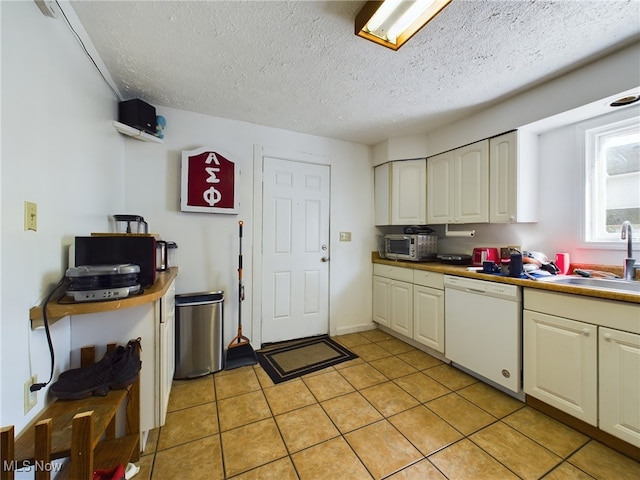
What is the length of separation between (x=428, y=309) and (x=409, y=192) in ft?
4.41

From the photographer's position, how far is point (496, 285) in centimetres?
194

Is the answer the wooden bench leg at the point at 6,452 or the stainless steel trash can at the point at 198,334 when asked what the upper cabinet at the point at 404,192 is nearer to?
the stainless steel trash can at the point at 198,334

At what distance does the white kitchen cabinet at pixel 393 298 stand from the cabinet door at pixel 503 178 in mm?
975

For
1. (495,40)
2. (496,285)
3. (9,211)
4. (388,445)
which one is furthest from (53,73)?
(496,285)

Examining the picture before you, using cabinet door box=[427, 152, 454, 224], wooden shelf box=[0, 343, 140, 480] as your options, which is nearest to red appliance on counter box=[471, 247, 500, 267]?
cabinet door box=[427, 152, 454, 224]

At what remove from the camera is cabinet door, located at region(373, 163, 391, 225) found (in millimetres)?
3152

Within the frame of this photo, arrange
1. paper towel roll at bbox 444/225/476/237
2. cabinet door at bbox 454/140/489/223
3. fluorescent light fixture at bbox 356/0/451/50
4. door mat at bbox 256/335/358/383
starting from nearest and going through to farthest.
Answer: fluorescent light fixture at bbox 356/0/451/50 < door mat at bbox 256/335/358/383 < cabinet door at bbox 454/140/489/223 < paper towel roll at bbox 444/225/476/237

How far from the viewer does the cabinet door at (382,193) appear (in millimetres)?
3152

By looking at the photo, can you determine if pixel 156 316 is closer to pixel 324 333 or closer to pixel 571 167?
pixel 324 333

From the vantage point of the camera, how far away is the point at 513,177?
7.19ft

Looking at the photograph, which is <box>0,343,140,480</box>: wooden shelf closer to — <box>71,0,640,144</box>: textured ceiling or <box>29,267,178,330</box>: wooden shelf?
<box>29,267,178,330</box>: wooden shelf

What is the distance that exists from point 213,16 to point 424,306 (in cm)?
273

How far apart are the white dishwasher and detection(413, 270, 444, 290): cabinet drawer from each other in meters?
0.06

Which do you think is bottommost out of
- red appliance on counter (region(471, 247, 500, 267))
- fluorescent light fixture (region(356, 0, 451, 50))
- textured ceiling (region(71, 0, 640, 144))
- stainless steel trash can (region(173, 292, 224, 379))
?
stainless steel trash can (region(173, 292, 224, 379))
